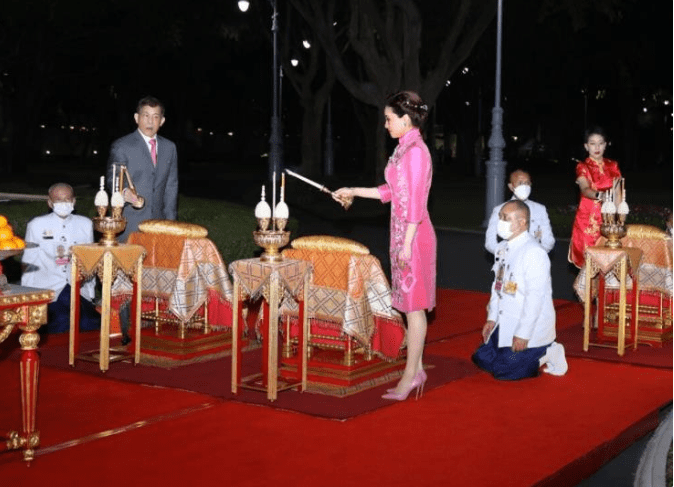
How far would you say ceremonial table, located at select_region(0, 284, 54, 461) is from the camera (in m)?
6.15

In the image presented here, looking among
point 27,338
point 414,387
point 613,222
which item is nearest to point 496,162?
point 613,222

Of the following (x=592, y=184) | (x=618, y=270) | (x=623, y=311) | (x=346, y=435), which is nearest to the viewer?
(x=346, y=435)

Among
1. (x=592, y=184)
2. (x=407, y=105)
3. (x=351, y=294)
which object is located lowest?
(x=351, y=294)

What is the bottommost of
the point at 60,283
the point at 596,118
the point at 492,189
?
the point at 60,283

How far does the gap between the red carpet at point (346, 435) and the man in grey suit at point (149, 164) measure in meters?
1.70

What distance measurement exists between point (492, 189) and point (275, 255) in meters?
15.5

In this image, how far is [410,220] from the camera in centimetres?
779

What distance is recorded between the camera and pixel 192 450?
261 inches

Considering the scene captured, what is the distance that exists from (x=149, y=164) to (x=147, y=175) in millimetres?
97

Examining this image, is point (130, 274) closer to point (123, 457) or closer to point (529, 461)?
point (123, 457)

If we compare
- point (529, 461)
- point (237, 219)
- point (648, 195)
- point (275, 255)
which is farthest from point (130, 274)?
point (648, 195)

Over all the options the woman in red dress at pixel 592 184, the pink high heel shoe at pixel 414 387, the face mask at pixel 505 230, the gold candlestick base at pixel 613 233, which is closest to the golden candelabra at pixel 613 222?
the gold candlestick base at pixel 613 233

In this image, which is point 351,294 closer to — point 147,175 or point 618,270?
point 147,175

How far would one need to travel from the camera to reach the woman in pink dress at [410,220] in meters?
7.80
